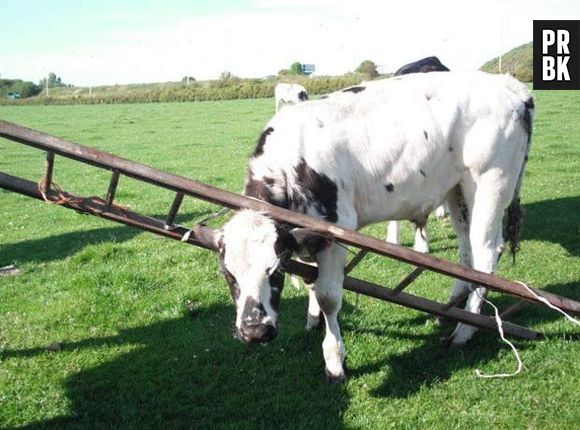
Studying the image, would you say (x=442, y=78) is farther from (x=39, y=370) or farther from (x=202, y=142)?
(x=202, y=142)

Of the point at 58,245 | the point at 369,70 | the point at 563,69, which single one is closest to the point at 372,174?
the point at 58,245

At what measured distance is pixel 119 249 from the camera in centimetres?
964

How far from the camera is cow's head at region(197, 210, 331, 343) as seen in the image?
4.27 meters

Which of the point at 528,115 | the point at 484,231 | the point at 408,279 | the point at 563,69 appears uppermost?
the point at 563,69

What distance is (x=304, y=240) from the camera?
4.56m

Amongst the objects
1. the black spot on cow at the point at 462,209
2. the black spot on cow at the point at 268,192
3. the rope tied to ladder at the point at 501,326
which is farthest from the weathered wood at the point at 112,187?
the black spot on cow at the point at 462,209

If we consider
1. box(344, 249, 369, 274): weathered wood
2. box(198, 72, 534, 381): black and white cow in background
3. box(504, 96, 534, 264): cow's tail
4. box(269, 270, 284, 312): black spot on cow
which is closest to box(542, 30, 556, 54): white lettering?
box(504, 96, 534, 264): cow's tail

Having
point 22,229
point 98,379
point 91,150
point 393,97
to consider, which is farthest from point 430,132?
point 22,229

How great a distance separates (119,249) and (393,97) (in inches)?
218

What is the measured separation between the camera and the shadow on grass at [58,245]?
991 centimetres

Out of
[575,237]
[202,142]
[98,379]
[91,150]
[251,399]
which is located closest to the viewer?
[91,150]

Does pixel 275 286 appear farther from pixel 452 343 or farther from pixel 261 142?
pixel 452 343

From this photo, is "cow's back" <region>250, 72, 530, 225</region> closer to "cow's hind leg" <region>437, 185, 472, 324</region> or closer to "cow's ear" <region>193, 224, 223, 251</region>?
"cow's hind leg" <region>437, 185, 472, 324</region>

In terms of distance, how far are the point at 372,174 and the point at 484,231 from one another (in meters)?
1.46
